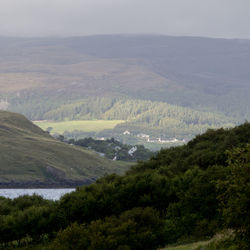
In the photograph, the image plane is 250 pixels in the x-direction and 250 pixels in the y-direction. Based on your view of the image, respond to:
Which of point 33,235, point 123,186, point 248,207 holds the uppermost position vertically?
point 248,207

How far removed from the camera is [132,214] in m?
51.3

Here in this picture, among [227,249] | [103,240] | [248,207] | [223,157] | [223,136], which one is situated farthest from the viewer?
[223,136]

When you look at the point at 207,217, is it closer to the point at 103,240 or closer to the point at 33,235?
the point at 103,240

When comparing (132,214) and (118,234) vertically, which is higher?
(132,214)

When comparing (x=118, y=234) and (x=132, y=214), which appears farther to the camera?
(x=132, y=214)

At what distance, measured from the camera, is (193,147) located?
292 ft

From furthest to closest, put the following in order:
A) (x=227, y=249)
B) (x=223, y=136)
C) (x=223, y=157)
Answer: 1. (x=223, y=136)
2. (x=223, y=157)
3. (x=227, y=249)

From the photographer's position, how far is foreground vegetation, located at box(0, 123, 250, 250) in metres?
47.2

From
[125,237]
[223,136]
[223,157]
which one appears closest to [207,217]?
[125,237]

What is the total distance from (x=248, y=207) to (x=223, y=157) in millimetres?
40592

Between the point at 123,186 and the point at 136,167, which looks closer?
the point at 123,186

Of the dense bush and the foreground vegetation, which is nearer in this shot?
the dense bush

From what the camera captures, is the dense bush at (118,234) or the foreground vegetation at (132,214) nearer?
the dense bush at (118,234)

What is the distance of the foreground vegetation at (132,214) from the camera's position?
47.2 metres
